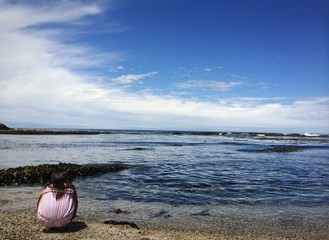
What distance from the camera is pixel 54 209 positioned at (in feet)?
34.8

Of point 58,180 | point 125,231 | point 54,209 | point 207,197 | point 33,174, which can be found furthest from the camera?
point 33,174

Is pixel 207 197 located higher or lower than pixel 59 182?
lower

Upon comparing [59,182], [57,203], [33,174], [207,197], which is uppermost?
[59,182]

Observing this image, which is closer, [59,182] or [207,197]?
[59,182]

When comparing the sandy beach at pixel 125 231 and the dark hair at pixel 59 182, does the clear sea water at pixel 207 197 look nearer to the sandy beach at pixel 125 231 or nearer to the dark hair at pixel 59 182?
the sandy beach at pixel 125 231

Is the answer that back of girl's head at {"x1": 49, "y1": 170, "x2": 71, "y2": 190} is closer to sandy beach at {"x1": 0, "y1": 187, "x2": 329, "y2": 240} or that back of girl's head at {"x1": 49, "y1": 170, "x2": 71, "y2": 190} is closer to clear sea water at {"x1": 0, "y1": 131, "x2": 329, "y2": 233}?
sandy beach at {"x1": 0, "y1": 187, "x2": 329, "y2": 240}

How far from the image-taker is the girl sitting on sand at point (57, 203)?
10594 mm

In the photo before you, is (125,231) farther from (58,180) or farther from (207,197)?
(207,197)

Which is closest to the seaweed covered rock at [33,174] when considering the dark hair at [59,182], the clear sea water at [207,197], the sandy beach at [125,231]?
the clear sea water at [207,197]

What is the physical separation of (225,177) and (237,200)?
325 inches

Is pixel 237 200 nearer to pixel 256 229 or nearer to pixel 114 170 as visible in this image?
pixel 256 229

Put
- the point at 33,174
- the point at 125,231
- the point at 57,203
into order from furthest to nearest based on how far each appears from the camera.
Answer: the point at 33,174
the point at 125,231
the point at 57,203

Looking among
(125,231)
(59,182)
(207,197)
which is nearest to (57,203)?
(59,182)

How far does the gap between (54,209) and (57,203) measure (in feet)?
0.68
